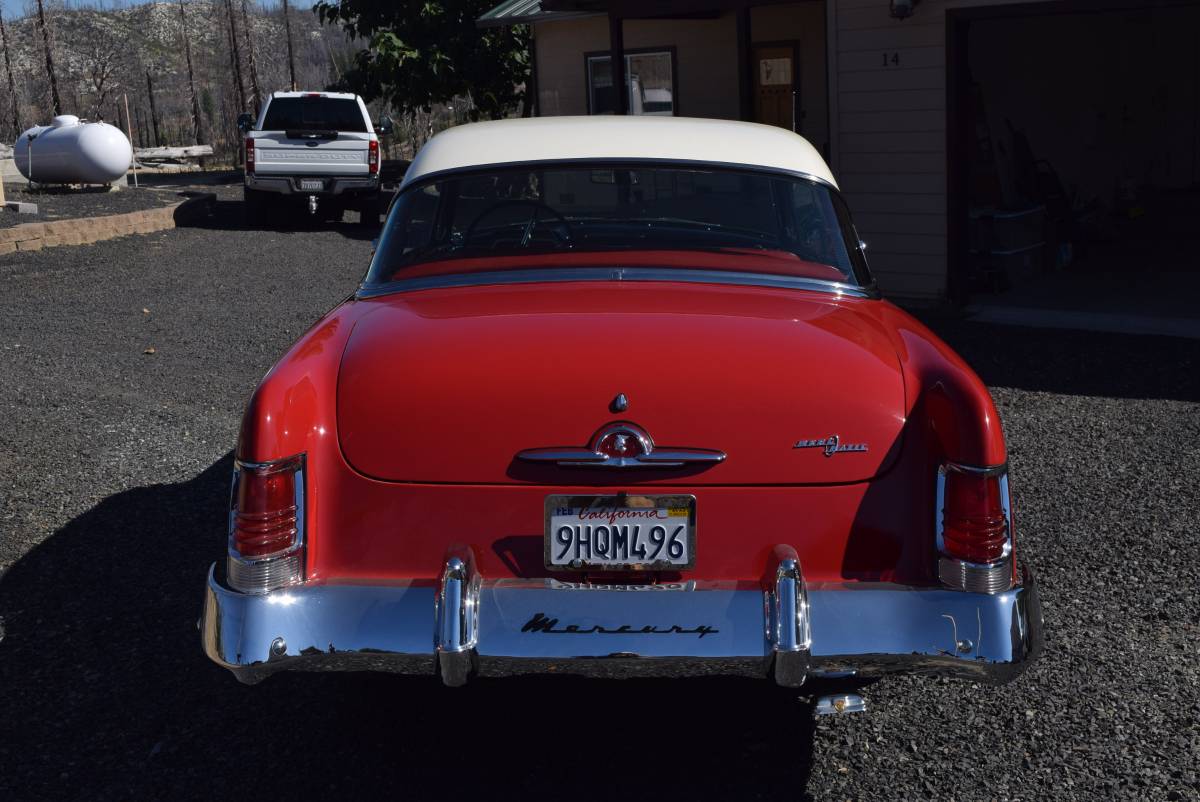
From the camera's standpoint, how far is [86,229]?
55.7 feet

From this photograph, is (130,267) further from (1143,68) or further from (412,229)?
(1143,68)

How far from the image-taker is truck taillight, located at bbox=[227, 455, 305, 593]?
3.21 meters

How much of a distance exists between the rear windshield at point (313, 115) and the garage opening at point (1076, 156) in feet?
31.1

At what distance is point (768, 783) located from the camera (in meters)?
3.53

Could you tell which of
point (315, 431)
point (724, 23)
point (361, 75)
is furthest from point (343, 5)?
point (315, 431)

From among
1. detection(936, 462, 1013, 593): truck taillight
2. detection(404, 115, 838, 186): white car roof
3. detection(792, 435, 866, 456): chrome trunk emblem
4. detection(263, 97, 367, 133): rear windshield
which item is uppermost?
detection(263, 97, 367, 133): rear windshield

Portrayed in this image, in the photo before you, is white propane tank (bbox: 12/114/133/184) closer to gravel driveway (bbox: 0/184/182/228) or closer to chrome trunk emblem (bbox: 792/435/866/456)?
gravel driveway (bbox: 0/184/182/228)

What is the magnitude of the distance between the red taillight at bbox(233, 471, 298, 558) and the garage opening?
8762mm

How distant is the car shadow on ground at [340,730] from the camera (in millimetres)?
3549

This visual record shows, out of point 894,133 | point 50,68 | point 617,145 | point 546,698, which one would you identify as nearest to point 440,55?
point 894,133

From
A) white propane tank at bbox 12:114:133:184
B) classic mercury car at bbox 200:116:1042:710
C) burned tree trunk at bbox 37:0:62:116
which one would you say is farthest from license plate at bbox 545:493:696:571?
burned tree trunk at bbox 37:0:62:116

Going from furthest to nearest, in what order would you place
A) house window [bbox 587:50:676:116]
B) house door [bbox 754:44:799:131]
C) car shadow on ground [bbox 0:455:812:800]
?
1. house window [bbox 587:50:676:116]
2. house door [bbox 754:44:799:131]
3. car shadow on ground [bbox 0:455:812:800]

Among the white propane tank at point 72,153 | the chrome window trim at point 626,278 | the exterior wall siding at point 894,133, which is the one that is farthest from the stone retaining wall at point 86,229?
the chrome window trim at point 626,278

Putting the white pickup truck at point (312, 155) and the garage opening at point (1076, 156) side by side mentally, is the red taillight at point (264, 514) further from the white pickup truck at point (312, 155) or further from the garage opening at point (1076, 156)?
the white pickup truck at point (312, 155)
